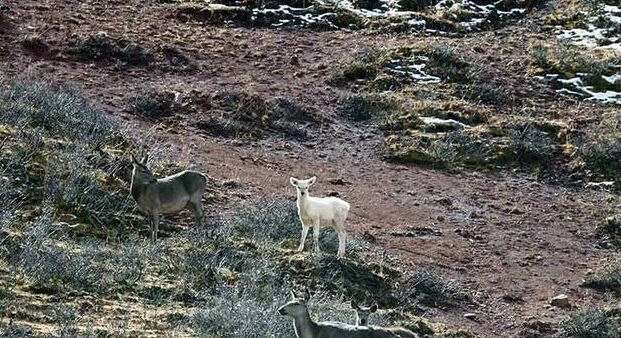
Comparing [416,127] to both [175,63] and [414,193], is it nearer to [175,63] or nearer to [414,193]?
[414,193]

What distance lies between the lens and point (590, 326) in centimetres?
1370

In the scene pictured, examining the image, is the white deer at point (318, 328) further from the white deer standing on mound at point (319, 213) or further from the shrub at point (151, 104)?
the shrub at point (151, 104)

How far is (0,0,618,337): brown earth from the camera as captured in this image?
623 inches

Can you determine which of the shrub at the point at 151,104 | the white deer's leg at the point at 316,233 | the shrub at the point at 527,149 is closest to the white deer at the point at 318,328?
the white deer's leg at the point at 316,233

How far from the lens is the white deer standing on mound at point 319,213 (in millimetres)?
14367

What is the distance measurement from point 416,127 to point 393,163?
62.1 inches

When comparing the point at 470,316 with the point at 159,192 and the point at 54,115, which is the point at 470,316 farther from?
the point at 54,115

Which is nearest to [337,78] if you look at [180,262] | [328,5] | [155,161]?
[328,5]

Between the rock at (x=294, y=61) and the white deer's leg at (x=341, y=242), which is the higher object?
the white deer's leg at (x=341, y=242)

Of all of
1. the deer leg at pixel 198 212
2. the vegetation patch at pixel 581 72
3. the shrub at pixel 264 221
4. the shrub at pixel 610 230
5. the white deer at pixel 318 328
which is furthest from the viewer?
the vegetation patch at pixel 581 72

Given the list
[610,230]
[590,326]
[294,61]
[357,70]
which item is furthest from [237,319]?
[294,61]

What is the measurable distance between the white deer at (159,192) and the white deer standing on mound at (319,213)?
1.43 metres

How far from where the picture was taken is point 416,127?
71.2 feet

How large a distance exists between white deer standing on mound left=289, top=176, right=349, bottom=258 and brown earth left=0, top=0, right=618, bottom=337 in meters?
1.11
